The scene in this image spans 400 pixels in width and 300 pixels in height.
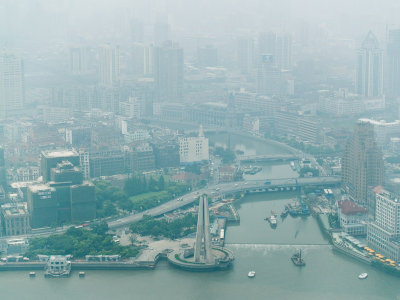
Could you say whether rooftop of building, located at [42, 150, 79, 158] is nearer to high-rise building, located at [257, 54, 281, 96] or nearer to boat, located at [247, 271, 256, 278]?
boat, located at [247, 271, 256, 278]

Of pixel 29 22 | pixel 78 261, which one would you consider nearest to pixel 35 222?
pixel 78 261

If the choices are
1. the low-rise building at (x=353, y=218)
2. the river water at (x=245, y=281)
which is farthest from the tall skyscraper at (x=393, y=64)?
the river water at (x=245, y=281)

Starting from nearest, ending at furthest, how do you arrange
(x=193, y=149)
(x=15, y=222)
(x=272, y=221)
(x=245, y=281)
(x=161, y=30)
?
(x=245, y=281)
(x=15, y=222)
(x=272, y=221)
(x=193, y=149)
(x=161, y=30)

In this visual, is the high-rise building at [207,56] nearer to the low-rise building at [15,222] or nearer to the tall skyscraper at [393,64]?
the tall skyscraper at [393,64]

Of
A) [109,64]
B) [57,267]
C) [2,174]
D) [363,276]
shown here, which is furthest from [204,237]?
[109,64]

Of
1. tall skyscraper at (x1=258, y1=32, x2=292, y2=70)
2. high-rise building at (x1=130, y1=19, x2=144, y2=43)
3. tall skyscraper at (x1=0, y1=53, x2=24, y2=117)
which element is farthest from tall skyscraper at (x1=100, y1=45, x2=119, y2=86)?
tall skyscraper at (x1=258, y1=32, x2=292, y2=70)

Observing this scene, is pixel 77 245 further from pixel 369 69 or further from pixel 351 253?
pixel 369 69
